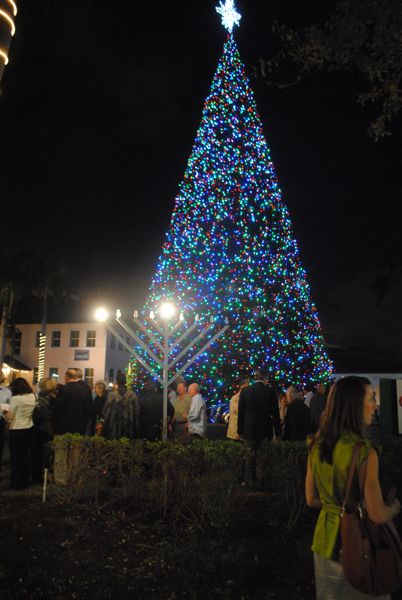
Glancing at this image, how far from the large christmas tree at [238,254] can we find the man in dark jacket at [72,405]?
1197cm

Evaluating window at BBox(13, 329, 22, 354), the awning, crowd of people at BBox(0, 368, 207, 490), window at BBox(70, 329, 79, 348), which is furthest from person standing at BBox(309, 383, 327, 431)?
window at BBox(13, 329, 22, 354)

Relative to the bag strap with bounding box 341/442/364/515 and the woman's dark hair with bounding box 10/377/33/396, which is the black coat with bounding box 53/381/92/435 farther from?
the bag strap with bounding box 341/442/364/515

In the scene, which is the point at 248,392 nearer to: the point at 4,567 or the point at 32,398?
the point at 32,398

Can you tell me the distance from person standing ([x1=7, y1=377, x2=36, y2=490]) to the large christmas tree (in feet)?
42.8

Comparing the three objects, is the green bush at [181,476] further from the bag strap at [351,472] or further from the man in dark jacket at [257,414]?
the bag strap at [351,472]

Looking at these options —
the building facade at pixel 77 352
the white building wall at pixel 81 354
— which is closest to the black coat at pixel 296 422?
the building facade at pixel 77 352

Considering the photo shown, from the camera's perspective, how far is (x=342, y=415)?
10.1 feet

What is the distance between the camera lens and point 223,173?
23.2 metres

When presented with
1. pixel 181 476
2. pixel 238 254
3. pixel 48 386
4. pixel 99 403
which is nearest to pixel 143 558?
pixel 181 476

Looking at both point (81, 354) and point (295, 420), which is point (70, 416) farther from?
point (81, 354)

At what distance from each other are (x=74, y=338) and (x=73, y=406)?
1943 inches

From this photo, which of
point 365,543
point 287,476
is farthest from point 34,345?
point 365,543

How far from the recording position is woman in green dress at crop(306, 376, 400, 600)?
285cm

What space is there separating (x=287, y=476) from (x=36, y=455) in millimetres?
5000
